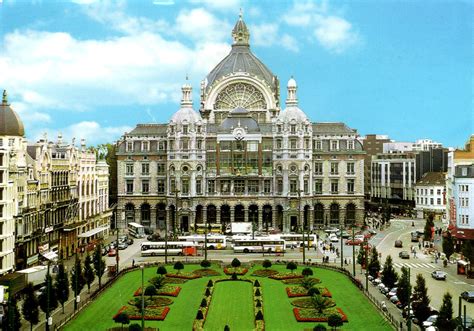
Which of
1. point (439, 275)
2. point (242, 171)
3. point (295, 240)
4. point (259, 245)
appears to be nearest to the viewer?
point (439, 275)

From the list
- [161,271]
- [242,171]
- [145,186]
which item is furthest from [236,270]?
[145,186]

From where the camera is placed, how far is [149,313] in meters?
55.8

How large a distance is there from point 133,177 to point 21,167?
51274mm

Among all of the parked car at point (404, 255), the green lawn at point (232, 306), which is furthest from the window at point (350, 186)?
the green lawn at point (232, 306)

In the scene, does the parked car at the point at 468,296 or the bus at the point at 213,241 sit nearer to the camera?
the parked car at the point at 468,296

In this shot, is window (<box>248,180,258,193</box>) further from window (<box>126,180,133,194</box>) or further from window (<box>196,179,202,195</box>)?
window (<box>126,180,133,194</box>)

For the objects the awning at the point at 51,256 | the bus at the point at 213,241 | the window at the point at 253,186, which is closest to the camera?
the awning at the point at 51,256

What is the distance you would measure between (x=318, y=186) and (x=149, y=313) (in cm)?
7495

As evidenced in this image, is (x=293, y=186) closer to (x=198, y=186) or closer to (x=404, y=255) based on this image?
(x=198, y=186)

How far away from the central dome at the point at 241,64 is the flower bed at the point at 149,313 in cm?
8414

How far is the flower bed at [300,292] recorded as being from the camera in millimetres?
62859

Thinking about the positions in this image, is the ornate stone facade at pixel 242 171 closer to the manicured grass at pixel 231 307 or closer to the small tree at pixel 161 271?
the small tree at pixel 161 271

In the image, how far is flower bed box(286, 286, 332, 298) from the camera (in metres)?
62.9

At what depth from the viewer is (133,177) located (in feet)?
424
